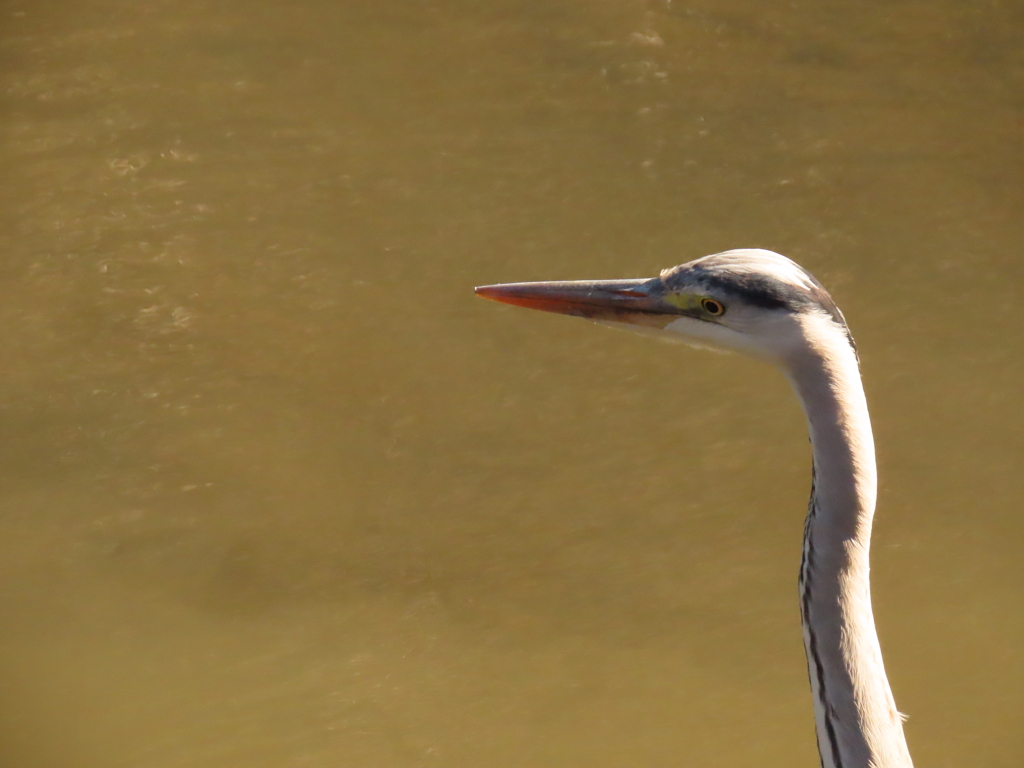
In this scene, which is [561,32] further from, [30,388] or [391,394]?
[30,388]

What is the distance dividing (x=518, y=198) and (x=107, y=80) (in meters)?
1.62

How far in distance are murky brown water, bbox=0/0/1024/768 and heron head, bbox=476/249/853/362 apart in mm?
1064

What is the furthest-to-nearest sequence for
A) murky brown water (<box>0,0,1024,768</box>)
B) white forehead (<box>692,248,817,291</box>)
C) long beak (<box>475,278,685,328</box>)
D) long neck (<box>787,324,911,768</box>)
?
murky brown water (<box>0,0,1024,768</box>)
long beak (<box>475,278,685,328</box>)
white forehead (<box>692,248,817,291</box>)
long neck (<box>787,324,911,768</box>)

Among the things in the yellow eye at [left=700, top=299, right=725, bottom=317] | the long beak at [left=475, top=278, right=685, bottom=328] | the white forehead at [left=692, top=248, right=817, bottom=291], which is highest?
the white forehead at [left=692, top=248, right=817, bottom=291]

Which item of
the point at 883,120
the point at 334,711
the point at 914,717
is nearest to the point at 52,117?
the point at 334,711

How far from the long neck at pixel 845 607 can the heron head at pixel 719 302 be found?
14 centimetres

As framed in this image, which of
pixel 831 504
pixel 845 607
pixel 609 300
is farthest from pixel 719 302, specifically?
pixel 845 607

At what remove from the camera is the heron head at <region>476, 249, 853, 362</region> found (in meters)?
1.72

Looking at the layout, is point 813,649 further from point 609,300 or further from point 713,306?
point 609,300

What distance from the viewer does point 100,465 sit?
3.12m

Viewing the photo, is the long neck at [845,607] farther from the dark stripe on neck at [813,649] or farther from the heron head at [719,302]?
the heron head at [719,302]

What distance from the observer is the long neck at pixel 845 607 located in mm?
1621

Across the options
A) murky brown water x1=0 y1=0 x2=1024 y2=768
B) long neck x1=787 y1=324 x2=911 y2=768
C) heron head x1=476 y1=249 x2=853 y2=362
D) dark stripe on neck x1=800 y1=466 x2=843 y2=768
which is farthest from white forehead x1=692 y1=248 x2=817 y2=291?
murky brown water x1=0 y1=0 x2=1024 y2=768

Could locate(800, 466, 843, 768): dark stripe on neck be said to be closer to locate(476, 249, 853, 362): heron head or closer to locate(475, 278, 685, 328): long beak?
locate(476, 249, 853, 362): heron head
